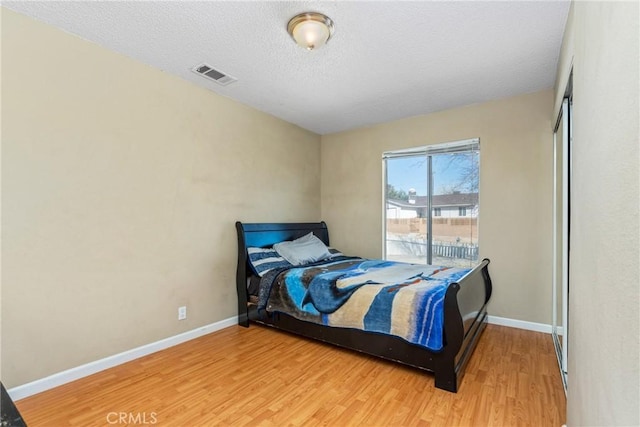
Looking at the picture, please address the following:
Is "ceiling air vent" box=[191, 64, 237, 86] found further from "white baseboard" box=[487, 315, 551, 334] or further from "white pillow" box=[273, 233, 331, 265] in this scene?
"white baseboard" box=[487, 315, 551, 334]

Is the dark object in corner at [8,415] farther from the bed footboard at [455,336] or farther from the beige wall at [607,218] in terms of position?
the bed footboard at [455,336]

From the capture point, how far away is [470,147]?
3.76 m

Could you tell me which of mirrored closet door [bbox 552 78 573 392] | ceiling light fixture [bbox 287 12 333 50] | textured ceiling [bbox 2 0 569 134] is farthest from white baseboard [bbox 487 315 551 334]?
ceiling light fixture [bbox 287 12 333 50]

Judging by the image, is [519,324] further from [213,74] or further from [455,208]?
[213,74]

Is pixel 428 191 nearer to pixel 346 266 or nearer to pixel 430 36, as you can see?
pixel 346 266

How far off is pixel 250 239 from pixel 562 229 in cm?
302

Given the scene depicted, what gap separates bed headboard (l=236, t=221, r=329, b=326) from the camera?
136 inches

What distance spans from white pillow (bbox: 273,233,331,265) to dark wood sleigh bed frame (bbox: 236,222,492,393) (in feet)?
0.64

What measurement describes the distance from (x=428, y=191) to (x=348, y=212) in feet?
3.97

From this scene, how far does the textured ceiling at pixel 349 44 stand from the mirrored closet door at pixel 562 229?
572 millimetres

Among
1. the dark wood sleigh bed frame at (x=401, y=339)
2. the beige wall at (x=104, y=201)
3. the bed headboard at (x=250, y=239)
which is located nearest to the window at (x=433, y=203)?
the dark wood sleigh bed frame at (x=401, y=339)

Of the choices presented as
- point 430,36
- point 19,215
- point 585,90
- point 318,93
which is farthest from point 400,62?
point 19,215

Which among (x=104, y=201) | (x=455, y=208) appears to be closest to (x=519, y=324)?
(x=455, y=208)

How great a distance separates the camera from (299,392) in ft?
6.97
